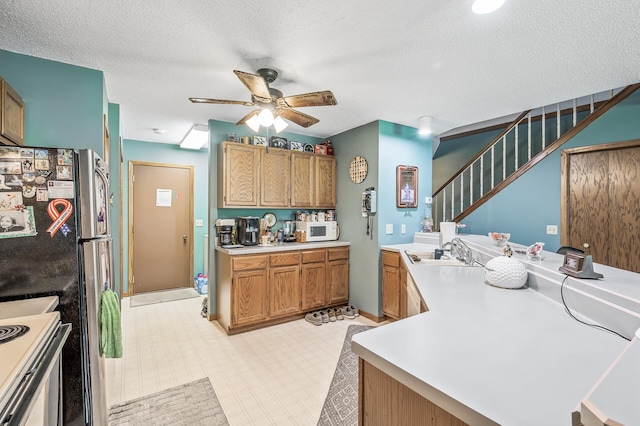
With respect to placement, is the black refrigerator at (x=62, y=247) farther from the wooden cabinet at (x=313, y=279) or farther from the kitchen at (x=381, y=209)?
the wooden cabinet at (x=313, y=279)

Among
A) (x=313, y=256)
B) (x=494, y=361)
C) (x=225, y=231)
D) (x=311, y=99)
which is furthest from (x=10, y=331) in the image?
(x=313, y=256)

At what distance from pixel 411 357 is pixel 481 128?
517 centimetres

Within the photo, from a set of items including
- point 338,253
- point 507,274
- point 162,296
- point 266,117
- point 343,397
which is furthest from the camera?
point 162,296

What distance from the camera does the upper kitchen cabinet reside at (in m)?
1.71

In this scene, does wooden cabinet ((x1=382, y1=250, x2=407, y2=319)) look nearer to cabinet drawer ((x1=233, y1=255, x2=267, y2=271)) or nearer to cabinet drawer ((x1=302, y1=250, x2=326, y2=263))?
cabinet drawer ((x1=302, y1=250, x2=326, y2=263))

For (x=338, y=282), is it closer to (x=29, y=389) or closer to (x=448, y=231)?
(x=448, y=231)

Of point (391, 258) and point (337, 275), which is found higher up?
point (391, 258)

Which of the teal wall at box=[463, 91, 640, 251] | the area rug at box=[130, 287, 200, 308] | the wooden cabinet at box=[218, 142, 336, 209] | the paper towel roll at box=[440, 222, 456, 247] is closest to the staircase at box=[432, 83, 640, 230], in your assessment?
the teal wall at box=[463, 91, 640, 251]

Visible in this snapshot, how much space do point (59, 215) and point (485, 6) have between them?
8.16 feet

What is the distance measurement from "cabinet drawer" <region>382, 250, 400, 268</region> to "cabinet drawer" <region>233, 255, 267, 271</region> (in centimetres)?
144

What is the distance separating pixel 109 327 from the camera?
1.69 metres

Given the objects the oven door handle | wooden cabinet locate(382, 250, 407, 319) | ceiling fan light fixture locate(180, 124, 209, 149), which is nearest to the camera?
the oven door handle

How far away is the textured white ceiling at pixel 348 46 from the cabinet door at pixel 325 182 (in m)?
1.32

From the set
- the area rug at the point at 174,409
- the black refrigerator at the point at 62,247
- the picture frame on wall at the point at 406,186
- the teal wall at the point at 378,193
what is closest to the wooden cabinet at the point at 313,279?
the teal wall at the point at 378,193
